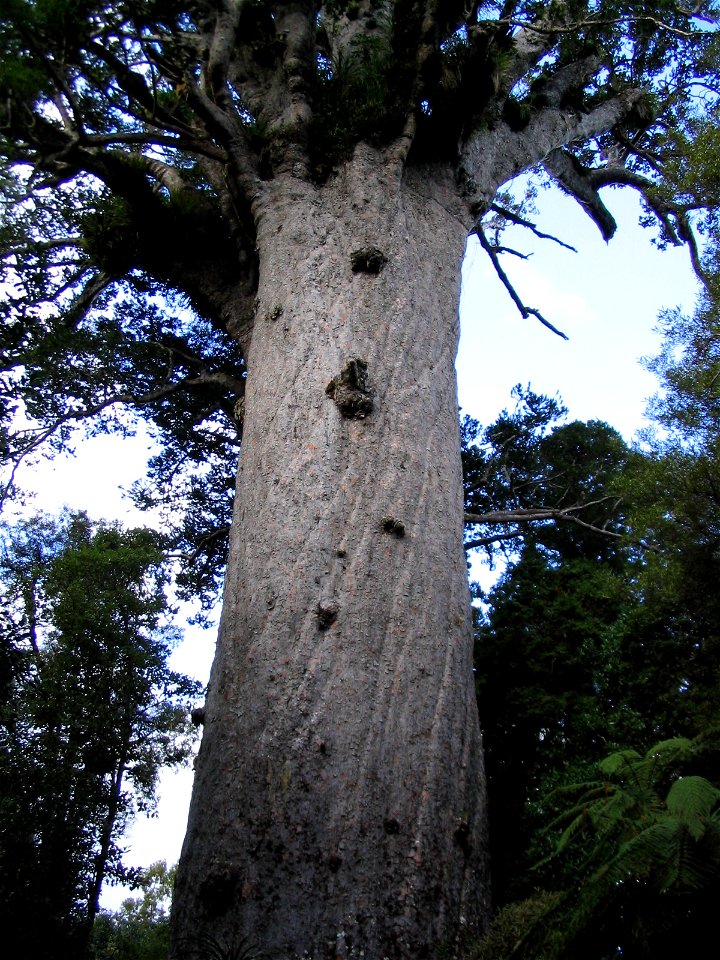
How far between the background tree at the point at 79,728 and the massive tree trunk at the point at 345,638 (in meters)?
3.88

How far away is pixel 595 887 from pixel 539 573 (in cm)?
673

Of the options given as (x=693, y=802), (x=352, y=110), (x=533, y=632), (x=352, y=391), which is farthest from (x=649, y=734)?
(x=352, y=110)

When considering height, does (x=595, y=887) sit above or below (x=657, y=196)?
below

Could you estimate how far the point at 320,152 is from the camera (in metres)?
4.63

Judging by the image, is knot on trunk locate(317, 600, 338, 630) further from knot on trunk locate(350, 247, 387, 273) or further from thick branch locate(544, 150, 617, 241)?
thick branch locate(544, 150, 617, 241)

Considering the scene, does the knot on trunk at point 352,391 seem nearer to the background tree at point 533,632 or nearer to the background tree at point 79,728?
the background tree at point 533,632

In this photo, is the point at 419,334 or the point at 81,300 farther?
the point at 81,300

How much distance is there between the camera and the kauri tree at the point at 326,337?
2324mm

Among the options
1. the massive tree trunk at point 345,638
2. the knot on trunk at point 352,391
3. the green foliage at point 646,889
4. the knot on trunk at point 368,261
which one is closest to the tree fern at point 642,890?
the green foliage at point 646,889

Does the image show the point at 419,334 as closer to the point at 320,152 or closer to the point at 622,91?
the point at 320,152

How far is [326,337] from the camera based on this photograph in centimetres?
363

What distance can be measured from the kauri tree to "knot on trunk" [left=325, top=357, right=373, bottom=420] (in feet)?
0.05

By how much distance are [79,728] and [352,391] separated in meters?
7.16

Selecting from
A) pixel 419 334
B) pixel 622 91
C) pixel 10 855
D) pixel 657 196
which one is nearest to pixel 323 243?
pixel 419 334
